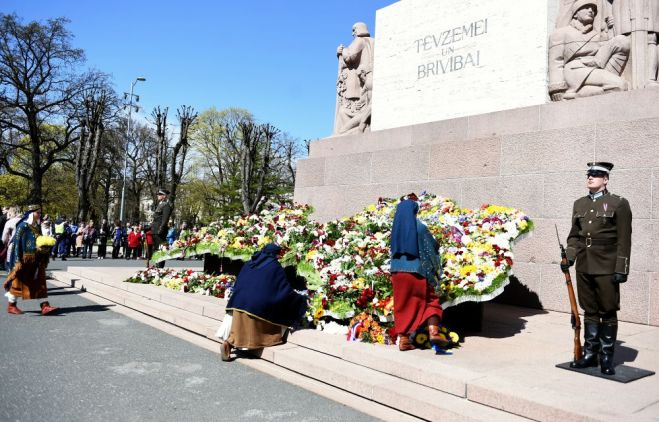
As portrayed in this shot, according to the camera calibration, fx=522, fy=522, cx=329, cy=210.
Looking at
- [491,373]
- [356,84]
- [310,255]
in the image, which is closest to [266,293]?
[310,255]

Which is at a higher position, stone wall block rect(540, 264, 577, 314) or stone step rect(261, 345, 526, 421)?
stone wall block rect(540, 264, 577, 314)

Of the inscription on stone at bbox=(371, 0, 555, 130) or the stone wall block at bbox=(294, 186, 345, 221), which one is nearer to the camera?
the inscription on stone at bbox=(371, 0, 555, 130)

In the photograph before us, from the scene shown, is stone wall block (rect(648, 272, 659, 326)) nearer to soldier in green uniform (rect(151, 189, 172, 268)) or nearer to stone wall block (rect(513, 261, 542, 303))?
stone wall block (rect(513, 261, 542, 303))

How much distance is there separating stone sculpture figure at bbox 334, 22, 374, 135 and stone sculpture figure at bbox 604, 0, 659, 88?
561 centimetres

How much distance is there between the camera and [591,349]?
455 cm

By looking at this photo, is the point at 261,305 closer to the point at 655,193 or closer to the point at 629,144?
the point at 655,193

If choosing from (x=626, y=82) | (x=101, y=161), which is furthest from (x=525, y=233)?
(x=101, y=161)

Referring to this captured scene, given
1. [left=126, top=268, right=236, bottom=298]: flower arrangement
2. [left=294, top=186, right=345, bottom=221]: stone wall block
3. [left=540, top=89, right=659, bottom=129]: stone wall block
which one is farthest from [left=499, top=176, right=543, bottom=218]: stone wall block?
[left=126, top=268, right=236, bottom=298]: flower arrangement

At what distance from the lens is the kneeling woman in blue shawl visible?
579 centimetres

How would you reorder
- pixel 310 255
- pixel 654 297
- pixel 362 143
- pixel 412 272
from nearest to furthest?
pixel 412 272 < pixel 654 297 < pixel 310 255 < pixel 362 143

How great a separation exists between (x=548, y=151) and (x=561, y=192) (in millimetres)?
712

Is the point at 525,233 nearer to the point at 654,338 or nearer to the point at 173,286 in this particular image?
the point at 654,338

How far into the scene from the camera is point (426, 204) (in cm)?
867

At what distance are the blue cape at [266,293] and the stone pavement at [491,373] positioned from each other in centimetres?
33
